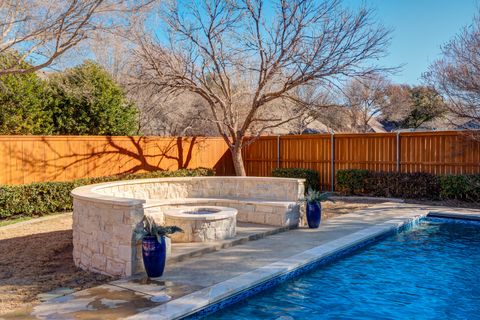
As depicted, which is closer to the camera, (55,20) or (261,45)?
(55,20)

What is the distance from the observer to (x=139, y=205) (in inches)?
217

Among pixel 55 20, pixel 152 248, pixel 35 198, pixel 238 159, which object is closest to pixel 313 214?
pixel 152 248

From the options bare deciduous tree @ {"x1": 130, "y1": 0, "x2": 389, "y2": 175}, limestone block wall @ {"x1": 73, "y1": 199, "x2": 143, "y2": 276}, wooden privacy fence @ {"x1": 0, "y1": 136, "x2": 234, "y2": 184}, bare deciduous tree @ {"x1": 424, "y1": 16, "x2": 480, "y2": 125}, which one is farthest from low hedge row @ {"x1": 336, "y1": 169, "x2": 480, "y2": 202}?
limestone block wall @ {"x1": 73, "y1": 199, "x2": 143, "y2": 276}

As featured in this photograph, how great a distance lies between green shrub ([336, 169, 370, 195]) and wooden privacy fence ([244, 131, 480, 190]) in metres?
0.66

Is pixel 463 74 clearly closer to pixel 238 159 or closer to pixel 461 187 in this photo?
pixel 461 187

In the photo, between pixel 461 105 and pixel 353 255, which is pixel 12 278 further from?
pixel 461 105

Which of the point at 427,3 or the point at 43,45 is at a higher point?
the point at 427,3

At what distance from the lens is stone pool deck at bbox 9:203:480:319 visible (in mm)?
4377

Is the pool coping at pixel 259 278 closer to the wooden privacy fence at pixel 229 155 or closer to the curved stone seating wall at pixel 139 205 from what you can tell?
the curved stone seating wall at pixel 139 205

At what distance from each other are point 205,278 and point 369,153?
1052 cm

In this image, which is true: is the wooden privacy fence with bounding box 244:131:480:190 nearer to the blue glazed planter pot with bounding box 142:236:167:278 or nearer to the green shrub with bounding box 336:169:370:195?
the green shrub with bounding box 336:169:370:195

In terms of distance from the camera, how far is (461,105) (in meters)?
13.0

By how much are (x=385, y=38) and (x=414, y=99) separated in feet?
71.3

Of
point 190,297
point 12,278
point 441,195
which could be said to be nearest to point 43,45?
point 12,278
